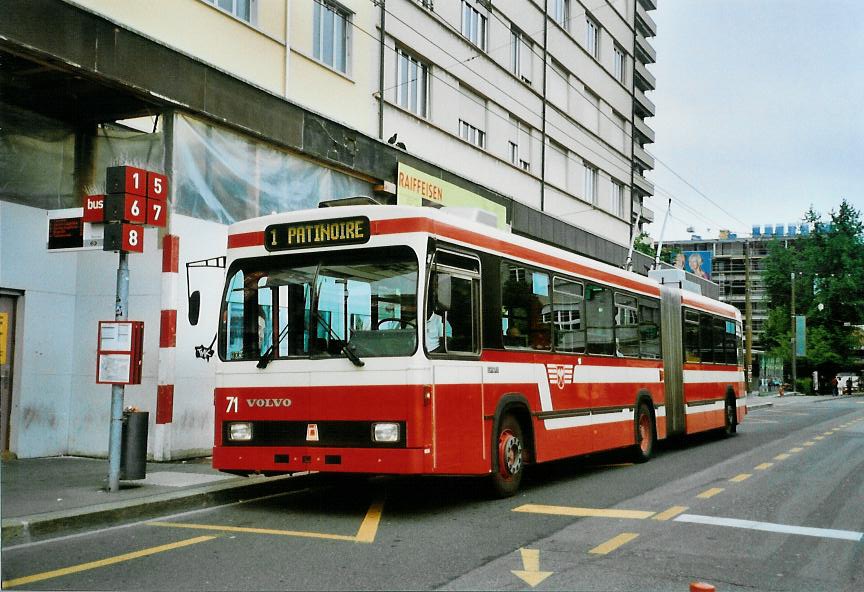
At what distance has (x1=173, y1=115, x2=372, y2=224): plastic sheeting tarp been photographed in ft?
44.0

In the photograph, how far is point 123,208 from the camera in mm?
9453

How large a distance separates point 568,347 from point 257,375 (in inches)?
177

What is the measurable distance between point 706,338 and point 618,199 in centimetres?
2061

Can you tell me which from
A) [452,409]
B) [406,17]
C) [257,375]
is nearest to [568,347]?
[452,409]

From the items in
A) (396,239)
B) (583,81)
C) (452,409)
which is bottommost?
(452,409)

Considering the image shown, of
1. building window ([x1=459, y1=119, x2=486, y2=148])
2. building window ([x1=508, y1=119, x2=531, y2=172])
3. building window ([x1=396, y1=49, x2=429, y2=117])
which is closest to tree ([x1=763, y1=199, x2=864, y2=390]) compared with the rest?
building window ([x1=508, y1=119, x2=531, y2=172])

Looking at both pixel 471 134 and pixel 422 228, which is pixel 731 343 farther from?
pixel 422 228

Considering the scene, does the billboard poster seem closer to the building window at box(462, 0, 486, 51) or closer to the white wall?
the building window at box(462, 0, 486, 51)

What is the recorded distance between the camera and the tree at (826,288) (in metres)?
77.7

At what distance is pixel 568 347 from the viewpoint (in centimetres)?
1174

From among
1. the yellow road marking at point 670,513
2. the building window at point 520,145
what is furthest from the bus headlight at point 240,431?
the building window at point 520,145

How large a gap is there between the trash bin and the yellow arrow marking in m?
4.89

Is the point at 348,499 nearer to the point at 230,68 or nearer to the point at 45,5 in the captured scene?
the point at 45,5

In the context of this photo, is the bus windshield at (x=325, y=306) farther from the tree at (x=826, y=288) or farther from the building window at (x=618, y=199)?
the tree at (x=826, y=288)
